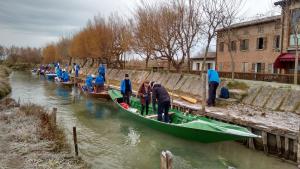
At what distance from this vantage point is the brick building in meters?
25.0

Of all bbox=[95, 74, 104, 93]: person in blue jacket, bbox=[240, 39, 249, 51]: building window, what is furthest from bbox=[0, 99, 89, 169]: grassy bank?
bbox=[240, 39, 249, 51]: building window

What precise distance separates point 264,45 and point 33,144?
26.6 meters

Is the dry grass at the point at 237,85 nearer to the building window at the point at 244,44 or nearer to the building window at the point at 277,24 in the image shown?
the building window at the point at 277,24

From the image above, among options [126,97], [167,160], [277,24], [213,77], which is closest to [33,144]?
[167,160]

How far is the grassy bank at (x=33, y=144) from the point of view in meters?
8.34

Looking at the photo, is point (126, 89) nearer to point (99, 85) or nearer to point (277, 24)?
point (99, 85)

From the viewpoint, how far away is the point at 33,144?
9672mm

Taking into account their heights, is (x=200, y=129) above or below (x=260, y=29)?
below

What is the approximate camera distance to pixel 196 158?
10.5 meters

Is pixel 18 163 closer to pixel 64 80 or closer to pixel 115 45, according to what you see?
pixel 64 80

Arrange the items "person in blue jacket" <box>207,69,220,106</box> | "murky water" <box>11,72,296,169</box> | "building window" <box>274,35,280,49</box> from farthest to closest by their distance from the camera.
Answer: "building window" <box>274,35,280,49</box> < "person in blue jacket" <box>207,69,220,106</box> < "murky water" <box>11,72,296,169</box>

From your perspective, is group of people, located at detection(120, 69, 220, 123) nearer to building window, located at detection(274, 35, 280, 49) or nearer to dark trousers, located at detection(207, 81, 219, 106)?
dark trousers, located at detection(207, 81, 219, 106)

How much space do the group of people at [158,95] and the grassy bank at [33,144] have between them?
4.49 m

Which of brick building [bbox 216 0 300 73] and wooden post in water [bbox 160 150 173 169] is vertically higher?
brick building [bbox 216 0 300 73]
